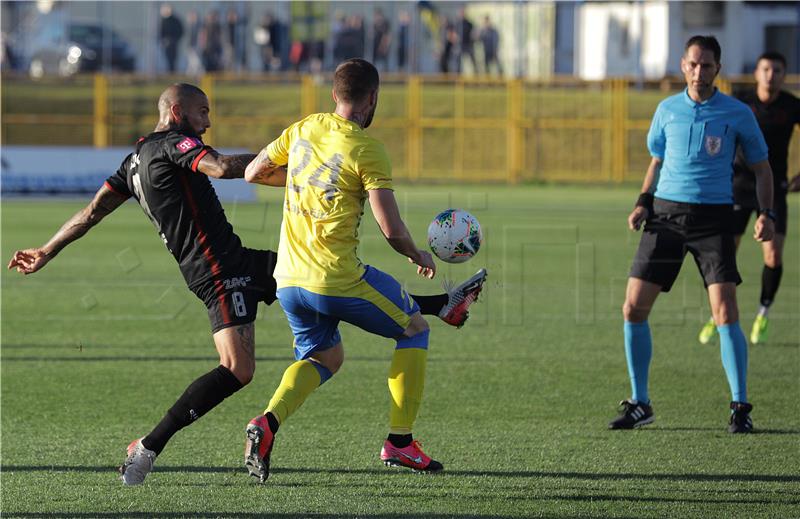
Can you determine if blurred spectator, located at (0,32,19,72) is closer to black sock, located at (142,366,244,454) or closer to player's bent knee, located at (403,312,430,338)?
black sock, located at (142,366,244,454)

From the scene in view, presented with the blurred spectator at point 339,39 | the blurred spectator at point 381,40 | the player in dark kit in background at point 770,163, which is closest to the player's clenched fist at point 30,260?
the player in dark kit in background at point 770,163

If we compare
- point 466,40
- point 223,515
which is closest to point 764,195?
point 223,515

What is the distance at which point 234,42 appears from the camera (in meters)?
37.3

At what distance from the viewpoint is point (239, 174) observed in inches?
223

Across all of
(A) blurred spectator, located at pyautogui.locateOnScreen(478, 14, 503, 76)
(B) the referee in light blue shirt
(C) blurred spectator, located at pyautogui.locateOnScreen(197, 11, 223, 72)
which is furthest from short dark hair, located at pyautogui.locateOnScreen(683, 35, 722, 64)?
(C) blurred spectator, located at pyautogui.locateOnScreen(197, 11, 223, 72)

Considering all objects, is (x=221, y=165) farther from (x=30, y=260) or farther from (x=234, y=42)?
(x=234, y=42)

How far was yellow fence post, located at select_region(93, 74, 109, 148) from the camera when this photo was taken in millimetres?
33969

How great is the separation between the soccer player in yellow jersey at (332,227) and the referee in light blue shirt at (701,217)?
199 centimetres

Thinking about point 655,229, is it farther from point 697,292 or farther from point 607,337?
point 697,292

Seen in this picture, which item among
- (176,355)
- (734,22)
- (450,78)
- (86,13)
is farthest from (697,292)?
(86,13)

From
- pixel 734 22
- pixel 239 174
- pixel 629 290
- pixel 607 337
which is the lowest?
pixel 607 337

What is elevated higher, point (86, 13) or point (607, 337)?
point (86, 13)

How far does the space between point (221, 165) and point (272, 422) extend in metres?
1.18

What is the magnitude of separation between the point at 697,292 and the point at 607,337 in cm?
327
